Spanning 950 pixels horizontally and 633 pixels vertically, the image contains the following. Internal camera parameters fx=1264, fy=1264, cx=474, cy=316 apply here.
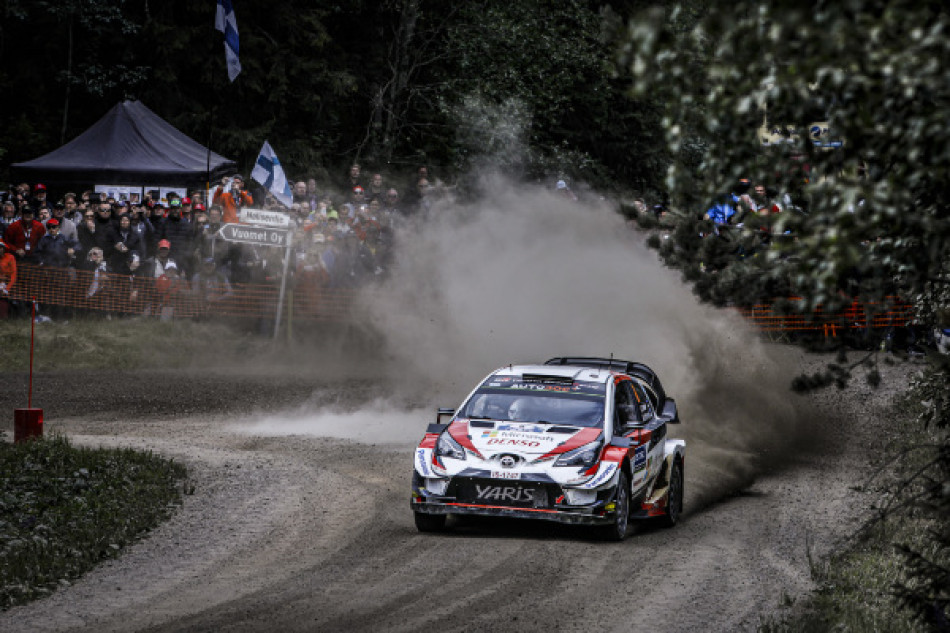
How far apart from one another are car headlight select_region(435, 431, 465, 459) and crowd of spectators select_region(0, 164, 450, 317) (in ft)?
45.3

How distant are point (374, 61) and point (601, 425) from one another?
93.5ft

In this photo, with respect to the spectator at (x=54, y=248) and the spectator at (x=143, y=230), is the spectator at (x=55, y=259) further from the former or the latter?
the spectator at (x=143, y=230)

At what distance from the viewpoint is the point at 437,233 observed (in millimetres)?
26188

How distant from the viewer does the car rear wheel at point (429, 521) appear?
39.0ft

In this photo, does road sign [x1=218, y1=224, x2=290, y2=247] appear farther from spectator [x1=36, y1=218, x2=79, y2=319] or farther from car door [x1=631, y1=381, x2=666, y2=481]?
car door [x1=631, y1=381, x2=666, y2=481]

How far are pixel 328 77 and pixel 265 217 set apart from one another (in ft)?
41.4

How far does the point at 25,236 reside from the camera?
2395cm

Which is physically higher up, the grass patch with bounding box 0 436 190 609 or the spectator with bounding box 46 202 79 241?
the spectator with bounding box 46 202 79 241

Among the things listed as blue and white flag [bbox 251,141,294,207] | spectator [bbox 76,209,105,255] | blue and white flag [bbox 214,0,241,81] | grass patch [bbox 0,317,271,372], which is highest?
blue and white flag [bbox 214,0,241,81]

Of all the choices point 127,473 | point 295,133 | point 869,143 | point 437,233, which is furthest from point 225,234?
point 869,143

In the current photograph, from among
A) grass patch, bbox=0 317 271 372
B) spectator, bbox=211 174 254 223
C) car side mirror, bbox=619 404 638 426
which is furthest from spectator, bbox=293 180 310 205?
car side mirror, bbox=619 404 638 426

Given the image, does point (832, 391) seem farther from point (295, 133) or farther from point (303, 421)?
point (295, 133)

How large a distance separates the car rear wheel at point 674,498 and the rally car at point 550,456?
2cm

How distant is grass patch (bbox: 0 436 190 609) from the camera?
10.2 m
